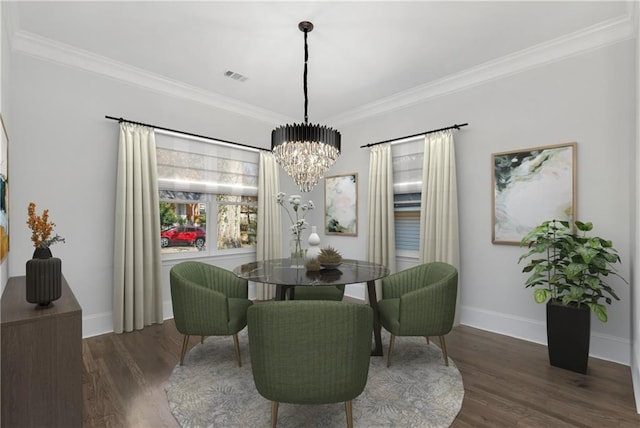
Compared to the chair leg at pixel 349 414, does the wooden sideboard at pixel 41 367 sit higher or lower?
higher

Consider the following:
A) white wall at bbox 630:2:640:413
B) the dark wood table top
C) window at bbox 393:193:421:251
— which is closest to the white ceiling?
white wall at bbox 630:2:640:413

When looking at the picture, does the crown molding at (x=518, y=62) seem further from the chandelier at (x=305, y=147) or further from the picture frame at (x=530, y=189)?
the chandelier at (x=305, y=147)

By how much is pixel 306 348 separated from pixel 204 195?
327 centimetres

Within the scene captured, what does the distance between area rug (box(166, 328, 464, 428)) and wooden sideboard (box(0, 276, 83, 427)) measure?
0.63m

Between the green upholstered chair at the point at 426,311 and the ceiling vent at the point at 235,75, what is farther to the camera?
the ceiling vent at the point at 235,75

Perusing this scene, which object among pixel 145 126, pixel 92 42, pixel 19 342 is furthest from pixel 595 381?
pixel 92 42

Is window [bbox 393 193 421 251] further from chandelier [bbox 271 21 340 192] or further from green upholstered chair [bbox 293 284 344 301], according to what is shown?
chandelier [bbox 271 21 340 192]

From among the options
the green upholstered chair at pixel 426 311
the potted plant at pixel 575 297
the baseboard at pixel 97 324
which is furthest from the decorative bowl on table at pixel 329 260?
the baseboard at pixel 97 324

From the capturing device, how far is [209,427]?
192 centimetres

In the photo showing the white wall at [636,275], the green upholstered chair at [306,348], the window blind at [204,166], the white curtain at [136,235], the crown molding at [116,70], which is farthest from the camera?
the window blind at [204,166]

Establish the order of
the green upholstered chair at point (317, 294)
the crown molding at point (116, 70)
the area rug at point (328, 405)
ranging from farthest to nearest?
1. the green upholstered chair at point (317, 294)
2. the crown molding at point (116, 70)
3. the area rug at point (328, 405)

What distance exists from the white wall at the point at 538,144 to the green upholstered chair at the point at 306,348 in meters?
2.52

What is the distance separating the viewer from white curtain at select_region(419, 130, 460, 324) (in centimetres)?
374

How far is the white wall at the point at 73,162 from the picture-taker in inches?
118
